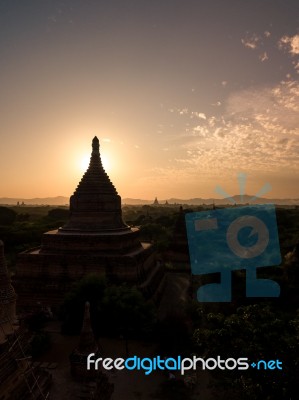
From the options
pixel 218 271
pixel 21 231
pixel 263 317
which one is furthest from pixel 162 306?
pixel 21 231

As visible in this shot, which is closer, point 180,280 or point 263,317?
point 263,317

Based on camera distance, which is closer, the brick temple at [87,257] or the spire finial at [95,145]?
the brick temple at [87,257]

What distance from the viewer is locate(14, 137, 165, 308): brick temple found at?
19844 mm

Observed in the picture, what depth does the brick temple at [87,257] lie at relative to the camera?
1984cm

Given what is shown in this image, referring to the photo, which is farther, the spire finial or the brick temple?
the spire finial

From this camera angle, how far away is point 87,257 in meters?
20.3

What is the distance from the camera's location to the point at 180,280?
90.8ft

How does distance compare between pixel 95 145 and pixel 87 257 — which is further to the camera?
pixel 95 145

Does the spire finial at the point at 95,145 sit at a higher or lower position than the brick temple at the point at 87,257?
higher

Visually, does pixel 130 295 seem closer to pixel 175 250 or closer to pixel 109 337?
pixel 109 337

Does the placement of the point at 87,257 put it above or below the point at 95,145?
below

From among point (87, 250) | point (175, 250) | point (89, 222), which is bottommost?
point (175, 250)

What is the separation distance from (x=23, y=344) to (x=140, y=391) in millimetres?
6177

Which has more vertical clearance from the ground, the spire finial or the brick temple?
the spire finial
